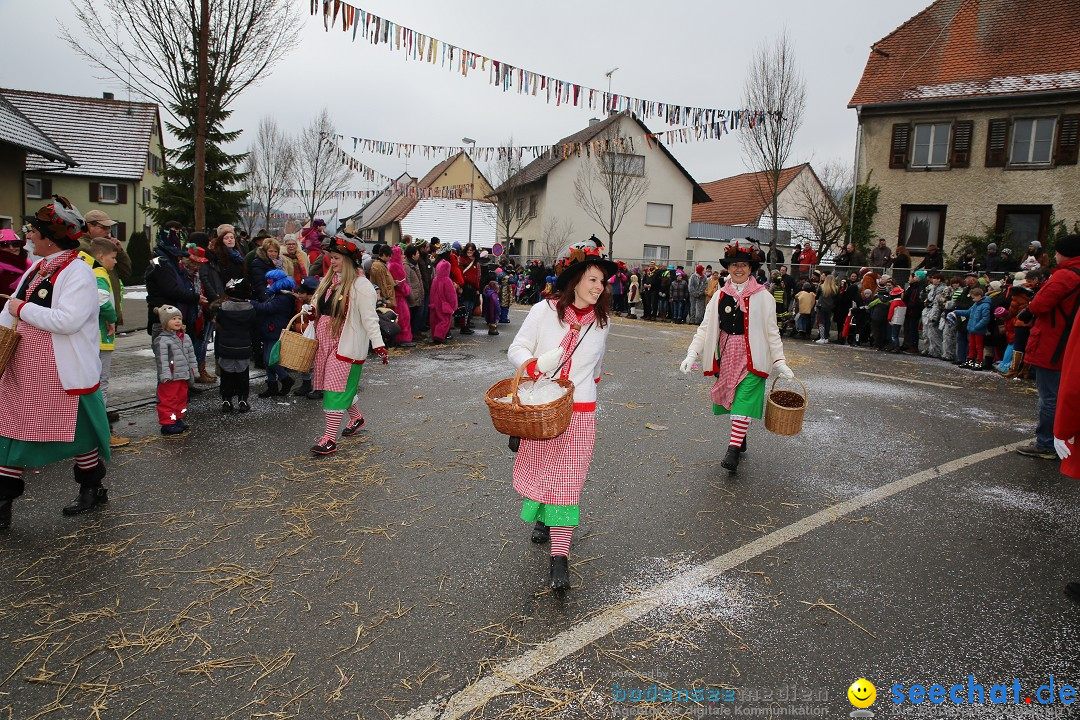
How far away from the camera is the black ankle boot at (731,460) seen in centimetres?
615

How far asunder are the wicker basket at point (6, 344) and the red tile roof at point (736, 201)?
38.8 m

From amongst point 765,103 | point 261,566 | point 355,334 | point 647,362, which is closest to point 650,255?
point 765,103

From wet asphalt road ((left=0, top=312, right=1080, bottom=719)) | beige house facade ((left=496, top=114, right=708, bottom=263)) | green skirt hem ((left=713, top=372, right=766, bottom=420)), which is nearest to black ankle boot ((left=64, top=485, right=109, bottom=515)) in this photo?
wet asphalt road ((left=0, top=312, right=1080, bottom=719))

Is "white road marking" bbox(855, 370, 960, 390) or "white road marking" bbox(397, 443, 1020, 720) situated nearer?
"white road marking" bbox(397, 443, 1020, 720)

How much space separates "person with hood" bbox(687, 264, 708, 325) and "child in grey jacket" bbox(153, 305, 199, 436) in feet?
51.7

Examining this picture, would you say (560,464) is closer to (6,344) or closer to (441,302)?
(6,344)

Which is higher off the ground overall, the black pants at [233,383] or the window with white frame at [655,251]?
the window with white frame at [655,251]

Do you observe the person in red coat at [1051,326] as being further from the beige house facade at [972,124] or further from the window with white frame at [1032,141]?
the window with white frame at [1032,141]

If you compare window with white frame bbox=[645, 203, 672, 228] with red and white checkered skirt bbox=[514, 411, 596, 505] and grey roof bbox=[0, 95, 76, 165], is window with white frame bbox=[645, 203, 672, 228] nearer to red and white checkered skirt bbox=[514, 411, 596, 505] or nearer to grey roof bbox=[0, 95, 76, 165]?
grey roof bbox=[0, 95, 76, 165]

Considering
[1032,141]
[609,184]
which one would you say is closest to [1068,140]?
[1032,141]

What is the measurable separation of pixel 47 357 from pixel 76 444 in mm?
634

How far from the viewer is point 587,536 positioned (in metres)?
4.66

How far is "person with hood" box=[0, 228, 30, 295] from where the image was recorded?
610cm

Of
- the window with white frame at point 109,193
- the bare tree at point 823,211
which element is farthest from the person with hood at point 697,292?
the window with white frame at point 109,193
